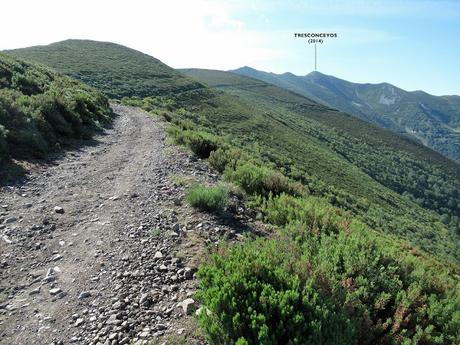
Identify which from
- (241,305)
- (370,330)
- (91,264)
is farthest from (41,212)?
(370,330)

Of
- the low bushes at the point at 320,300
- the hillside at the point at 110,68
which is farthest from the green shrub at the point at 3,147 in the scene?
the hillside at the point at 110,68

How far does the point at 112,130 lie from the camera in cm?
2252

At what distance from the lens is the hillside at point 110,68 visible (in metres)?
62.6

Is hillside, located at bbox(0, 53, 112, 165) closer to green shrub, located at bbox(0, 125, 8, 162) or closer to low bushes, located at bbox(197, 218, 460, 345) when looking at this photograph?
green shrub, located at bbox(0, 125, 8, 162)

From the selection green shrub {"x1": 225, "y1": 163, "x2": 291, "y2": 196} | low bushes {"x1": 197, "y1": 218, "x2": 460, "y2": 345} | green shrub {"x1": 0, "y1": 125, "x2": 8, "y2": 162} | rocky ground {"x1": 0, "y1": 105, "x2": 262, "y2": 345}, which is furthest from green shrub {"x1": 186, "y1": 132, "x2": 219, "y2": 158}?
low bushes {"x1": 197, "y1": 218, "x2": 460, "y2": 345}

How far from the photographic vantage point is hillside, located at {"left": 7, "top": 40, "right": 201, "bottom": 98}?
62644 millimetres

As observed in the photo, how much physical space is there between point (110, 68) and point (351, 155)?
52196mm

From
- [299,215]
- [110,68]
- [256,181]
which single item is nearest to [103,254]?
[299,215]

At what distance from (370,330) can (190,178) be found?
7.14 m

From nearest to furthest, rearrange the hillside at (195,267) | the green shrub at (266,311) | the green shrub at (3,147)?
1. the green shrub at (266,311)
2. the hillside at (195,267)
3. the green shrub at (3,147)

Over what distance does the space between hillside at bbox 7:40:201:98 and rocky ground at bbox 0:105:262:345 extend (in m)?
47.1

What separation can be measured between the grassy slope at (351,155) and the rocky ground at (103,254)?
23.4m

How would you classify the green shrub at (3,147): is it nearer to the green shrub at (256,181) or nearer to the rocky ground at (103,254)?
the rocky ground at (103,254)

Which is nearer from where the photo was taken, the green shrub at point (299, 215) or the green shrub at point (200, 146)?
the green shrub at point (299, 215)
